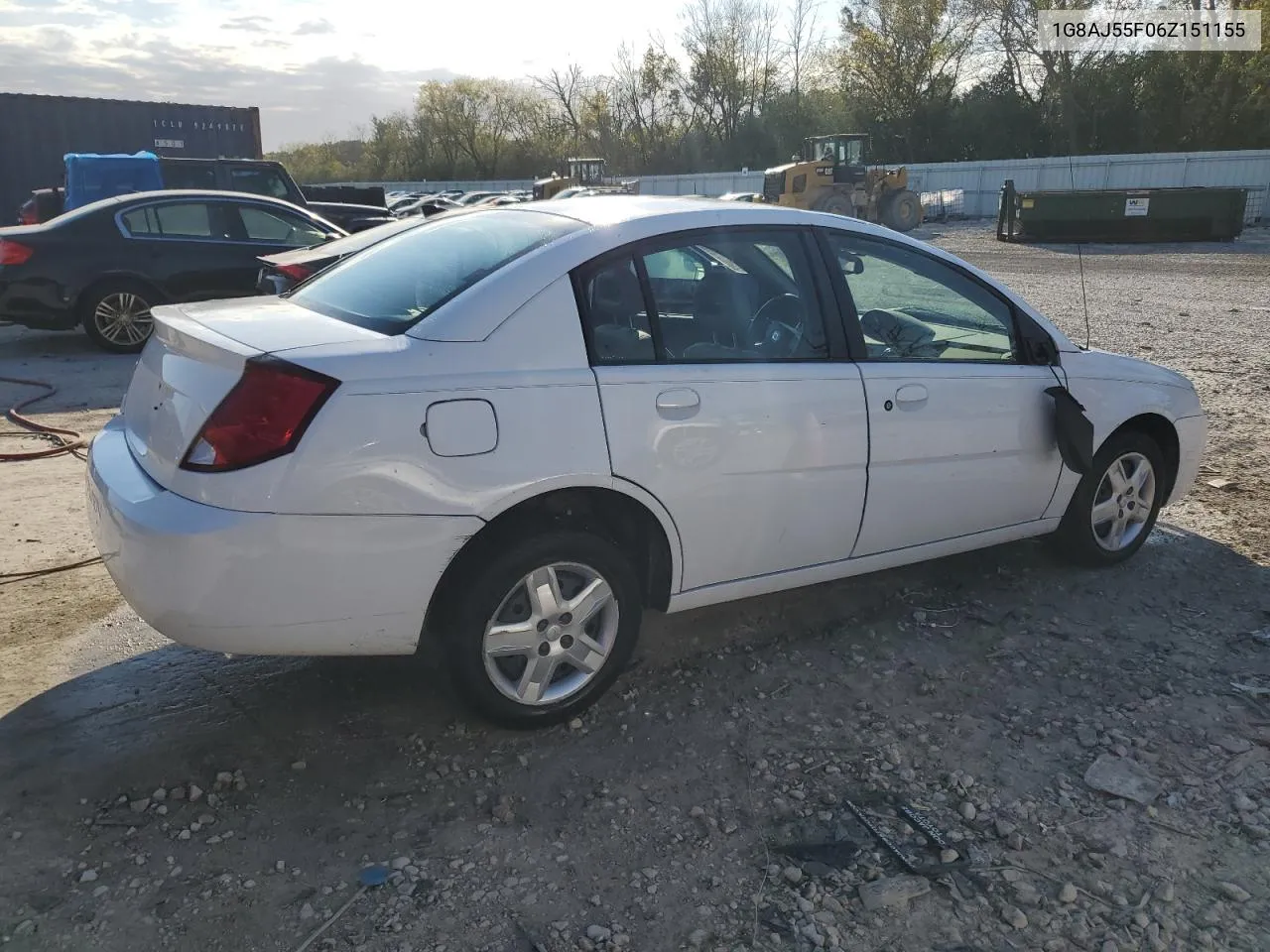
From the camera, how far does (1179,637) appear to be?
3965mm

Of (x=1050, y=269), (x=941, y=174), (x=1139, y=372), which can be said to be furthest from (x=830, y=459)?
(x=941, y=174)

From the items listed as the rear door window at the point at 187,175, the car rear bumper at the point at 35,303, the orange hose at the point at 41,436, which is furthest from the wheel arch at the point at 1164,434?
the rear door window at the point at 187,175

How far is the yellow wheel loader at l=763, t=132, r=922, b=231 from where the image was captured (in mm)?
28234

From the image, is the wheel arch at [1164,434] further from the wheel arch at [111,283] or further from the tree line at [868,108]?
the tree line at [868,108]

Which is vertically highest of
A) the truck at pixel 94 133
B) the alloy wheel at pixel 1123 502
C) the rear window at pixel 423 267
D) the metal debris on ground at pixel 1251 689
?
the truck at pixel 94 133

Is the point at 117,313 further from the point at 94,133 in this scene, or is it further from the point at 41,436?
the point at 94,133

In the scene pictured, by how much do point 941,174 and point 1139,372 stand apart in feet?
119

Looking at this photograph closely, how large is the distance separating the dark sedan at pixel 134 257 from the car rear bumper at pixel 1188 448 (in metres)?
8.40

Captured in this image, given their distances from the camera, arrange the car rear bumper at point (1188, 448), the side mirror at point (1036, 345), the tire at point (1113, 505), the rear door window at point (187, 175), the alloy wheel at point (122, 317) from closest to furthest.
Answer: the side mirror at point (1036, 345) < the tire at point (1113, 505) < the car rear bumper at point (1188, 448) < the alloy wheel at point (122, 317) < the rear door window at point (187, 175)

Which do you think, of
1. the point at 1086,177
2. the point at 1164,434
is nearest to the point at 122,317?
the point at 1164,434

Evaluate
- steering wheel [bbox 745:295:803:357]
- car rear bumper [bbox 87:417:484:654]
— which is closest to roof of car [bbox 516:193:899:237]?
steering wheel [bbox 745:295:803:357]

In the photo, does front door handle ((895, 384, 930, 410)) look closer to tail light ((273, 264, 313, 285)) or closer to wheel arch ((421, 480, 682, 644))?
wheel arch ((421, 480, 682, 644))

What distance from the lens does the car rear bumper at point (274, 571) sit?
8.70ft

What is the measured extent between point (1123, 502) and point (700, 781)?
9.08 ft
